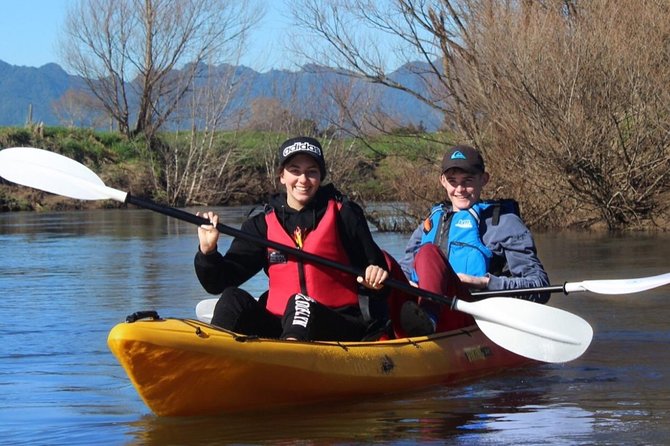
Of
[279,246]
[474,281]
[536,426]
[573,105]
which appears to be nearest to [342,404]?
[279,246]

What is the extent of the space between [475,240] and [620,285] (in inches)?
29.4

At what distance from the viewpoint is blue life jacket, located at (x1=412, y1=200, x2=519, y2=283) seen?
5980mm

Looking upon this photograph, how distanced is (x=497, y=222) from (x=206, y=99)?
76.9ft

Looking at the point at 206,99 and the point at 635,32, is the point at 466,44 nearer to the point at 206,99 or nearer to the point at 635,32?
the point at 635,32

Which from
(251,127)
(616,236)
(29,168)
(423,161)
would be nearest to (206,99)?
(251,127)

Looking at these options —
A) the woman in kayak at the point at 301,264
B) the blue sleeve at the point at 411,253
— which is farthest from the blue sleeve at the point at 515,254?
the woman in kayak at the point at 301,264

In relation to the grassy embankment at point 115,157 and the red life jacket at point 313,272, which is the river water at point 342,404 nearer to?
the red life jacket at point 313,272

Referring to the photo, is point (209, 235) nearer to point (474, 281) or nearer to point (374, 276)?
point (374, 276)

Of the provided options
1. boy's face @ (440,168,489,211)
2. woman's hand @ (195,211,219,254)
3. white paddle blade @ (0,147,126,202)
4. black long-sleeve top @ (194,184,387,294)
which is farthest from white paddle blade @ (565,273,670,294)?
white paddle blade @ (0,147,126,202)

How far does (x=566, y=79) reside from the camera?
13.5 metres

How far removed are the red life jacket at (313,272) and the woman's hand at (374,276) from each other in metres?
0.13

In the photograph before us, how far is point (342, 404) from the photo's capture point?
493 cm

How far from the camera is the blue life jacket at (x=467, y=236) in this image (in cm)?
598

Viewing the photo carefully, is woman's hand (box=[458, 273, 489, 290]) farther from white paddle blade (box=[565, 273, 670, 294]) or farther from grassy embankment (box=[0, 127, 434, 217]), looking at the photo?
grassy embankment (box=[0, 127, 434, 217])
